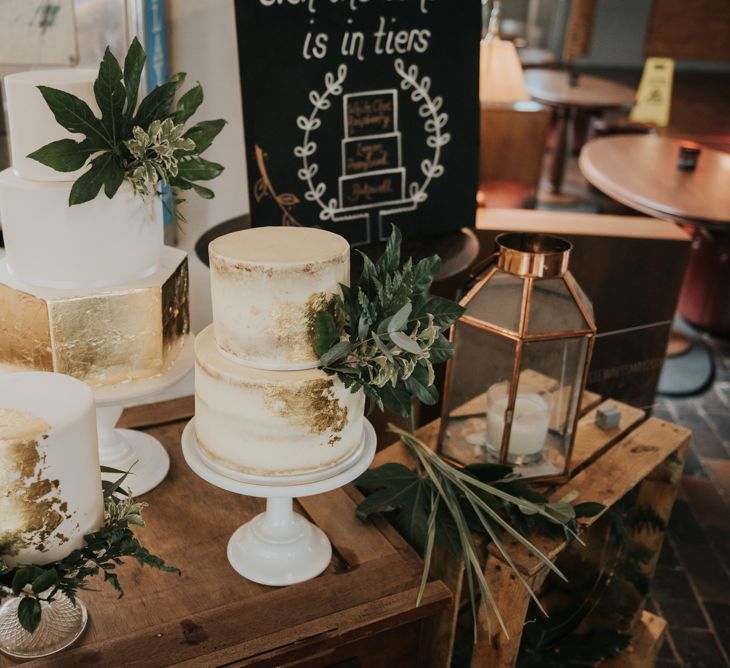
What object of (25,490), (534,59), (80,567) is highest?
A: (25,490)

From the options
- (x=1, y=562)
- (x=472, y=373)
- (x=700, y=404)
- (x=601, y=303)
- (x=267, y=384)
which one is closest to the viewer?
(x=1, y=562)

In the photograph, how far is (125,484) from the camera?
134cm

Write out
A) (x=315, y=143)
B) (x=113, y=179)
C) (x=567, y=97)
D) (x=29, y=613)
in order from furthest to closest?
(x=567, y=97) < (x=315, y=143) < (x=113, y=179) < (x=29, y=613)

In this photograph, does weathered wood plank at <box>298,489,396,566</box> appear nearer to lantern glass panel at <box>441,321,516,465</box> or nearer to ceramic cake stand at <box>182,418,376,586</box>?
ceramic cake stand at <box>182,418,376,586</box>

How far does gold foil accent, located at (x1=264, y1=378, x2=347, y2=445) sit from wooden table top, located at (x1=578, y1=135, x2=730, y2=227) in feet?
8.32

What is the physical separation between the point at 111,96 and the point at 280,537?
2.19ft

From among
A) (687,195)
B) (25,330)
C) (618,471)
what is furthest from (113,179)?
(687,195)

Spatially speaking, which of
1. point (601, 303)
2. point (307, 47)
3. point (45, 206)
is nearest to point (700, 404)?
point (601, 303)

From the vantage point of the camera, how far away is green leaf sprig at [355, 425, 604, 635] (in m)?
1.27

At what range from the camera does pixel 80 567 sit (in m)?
0.92

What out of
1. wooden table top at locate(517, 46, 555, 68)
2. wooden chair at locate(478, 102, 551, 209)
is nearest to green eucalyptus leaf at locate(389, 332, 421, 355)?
wooden chair at locate(478, 102, 551, 209)

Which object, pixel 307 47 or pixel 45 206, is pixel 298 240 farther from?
pixel 307 47

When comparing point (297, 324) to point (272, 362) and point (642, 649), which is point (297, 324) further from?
point (642, 649)

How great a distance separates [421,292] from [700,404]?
2839mm
